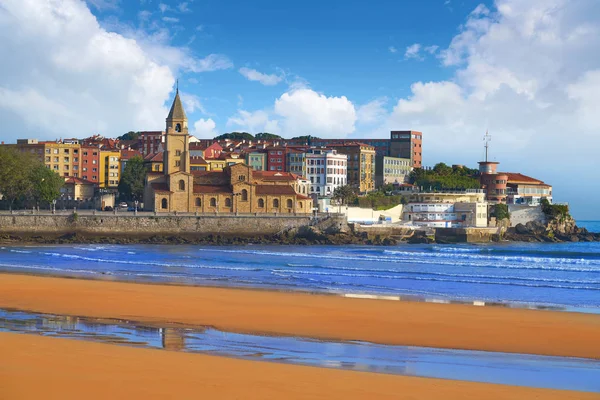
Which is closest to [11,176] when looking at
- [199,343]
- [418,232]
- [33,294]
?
[418,232]

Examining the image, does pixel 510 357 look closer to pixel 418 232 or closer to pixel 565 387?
pixel 565 387

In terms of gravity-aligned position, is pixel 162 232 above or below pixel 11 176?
below

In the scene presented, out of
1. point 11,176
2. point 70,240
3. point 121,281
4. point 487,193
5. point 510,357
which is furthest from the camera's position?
point 487,193

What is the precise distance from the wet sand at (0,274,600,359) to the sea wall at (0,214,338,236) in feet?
116

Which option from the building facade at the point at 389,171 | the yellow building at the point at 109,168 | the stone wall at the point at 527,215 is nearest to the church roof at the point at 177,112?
the yellow building at the point at 109,168

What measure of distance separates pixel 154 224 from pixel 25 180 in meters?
15.7

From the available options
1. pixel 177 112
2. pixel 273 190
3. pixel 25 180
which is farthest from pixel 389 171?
pixel 25 180

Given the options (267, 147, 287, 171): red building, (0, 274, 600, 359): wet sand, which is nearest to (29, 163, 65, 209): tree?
(267, 147, 287, 171): red building

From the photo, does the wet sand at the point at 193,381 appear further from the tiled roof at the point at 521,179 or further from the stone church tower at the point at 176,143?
the tiled roof at the point at 521,179

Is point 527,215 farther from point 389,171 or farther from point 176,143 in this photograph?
point 176,143

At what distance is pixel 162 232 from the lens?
67562 millimetres

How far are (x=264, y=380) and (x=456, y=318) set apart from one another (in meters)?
11.4

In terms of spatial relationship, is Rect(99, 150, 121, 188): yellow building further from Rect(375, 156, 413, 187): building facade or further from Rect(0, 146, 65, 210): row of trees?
Rect(375, 156, 413, 187): building facade

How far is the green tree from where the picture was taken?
70.8 meters
